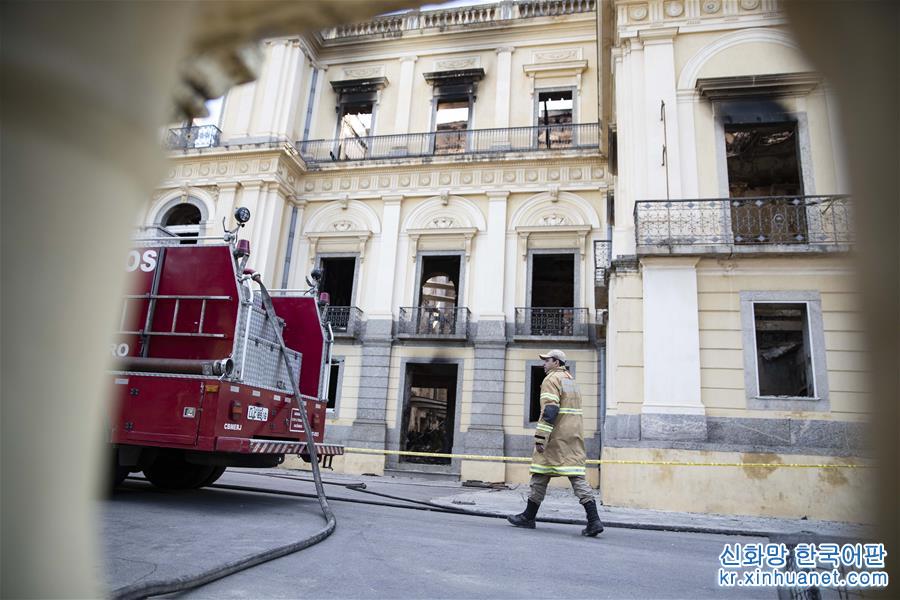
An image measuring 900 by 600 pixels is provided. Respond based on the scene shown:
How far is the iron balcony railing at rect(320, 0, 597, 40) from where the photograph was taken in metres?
19.4

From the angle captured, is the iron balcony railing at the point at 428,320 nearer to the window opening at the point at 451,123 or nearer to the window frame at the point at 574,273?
the window frame at the point at 574,273

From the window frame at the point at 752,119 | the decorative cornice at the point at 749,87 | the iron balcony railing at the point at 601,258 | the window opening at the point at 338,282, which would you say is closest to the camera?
the window frame at the point at 752,119

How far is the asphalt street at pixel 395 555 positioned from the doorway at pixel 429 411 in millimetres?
10700

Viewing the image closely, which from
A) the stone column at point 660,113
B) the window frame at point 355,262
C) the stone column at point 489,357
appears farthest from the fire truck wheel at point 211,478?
the window frame at point 355,262

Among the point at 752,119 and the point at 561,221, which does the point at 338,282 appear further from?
the point at 752,119

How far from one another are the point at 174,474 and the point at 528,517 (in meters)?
4.80

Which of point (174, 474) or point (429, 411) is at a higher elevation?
point (429, 411)

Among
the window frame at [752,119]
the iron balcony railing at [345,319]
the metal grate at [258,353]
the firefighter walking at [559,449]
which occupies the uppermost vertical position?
the window frame at [752,119]

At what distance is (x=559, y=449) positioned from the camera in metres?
6.29

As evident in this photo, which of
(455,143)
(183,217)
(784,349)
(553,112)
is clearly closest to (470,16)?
(553,112)

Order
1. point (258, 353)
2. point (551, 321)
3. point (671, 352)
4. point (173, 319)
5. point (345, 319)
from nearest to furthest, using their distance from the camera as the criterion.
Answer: point (173, 319) < point (258, 353) < point (671, 352) < point (551, 321) < point (345, 319)

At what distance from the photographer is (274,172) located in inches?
728

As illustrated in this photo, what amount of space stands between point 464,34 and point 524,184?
6.11 metres

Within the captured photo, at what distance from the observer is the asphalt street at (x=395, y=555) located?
11.6 ft
